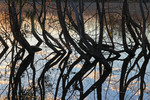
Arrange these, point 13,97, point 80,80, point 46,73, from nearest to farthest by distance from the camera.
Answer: point 13,97 → point 80,80 → point 46,73

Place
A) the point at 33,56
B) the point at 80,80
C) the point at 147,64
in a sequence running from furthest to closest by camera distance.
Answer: the point at 33,56 → the point at 147,64 → the point at 80,80

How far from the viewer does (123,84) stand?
12.7 ft

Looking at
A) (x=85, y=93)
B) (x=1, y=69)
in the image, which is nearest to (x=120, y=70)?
(x=85, y=93)

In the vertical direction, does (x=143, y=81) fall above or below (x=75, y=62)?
below

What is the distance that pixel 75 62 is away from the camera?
17.6 ft

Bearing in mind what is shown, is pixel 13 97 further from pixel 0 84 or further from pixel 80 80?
pixel 80 80

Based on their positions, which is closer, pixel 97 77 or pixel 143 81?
pixel 143 81

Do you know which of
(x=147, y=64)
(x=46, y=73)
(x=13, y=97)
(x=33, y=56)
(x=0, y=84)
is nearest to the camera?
(x=13, y=97)

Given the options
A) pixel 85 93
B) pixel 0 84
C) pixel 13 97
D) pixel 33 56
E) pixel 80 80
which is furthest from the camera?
pixel 33 56

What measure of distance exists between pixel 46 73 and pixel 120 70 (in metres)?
1.12

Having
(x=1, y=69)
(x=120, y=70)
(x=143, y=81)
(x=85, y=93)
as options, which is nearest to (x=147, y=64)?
(x=120, y=70)

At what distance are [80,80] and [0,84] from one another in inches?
40.7

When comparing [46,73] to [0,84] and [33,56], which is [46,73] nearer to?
[0,84]

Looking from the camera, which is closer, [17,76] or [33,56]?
[17,76]
